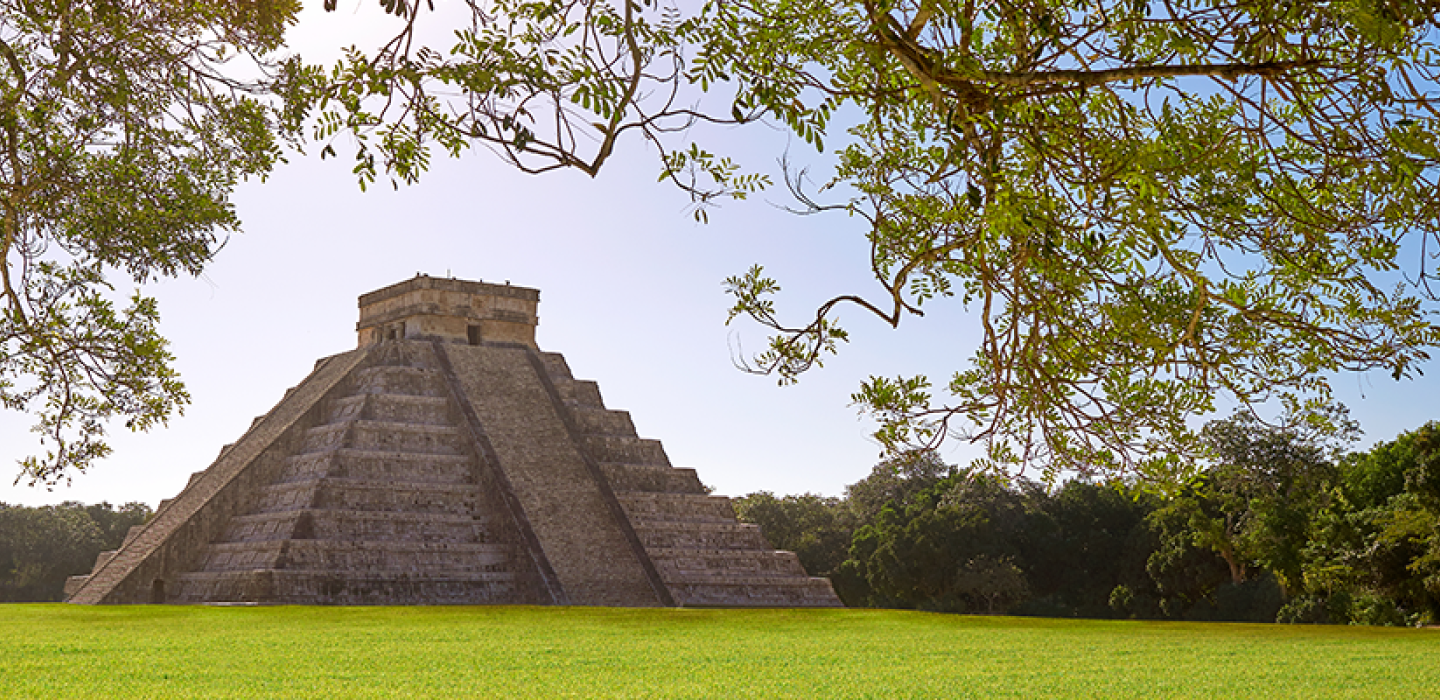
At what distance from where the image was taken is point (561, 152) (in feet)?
15.5

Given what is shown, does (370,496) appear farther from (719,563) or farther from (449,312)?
(449,312)

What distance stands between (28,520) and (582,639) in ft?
118

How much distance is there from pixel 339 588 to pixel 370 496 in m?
2.62

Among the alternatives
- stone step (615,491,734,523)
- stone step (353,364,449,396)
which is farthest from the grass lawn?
stone step (353,364,449,396)

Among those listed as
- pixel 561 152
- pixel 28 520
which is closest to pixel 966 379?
pixel 561 152

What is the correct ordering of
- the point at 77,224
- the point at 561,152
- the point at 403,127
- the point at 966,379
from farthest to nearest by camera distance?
1. the point at 77,224
2. the point at 966,379
3. the point at 403,127
4. the point at 561,152

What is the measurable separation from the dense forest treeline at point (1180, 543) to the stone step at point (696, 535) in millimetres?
4668

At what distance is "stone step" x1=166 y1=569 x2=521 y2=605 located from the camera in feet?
71.1

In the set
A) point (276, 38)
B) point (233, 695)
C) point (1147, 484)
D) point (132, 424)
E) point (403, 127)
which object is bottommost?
point (233, 695)

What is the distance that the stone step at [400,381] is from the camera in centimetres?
2820

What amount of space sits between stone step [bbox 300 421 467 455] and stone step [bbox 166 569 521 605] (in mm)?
3708

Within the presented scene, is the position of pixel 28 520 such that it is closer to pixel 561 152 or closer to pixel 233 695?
pixel 233 695

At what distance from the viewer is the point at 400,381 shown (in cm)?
2847

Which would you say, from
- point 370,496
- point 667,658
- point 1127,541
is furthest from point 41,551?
point 667,658
